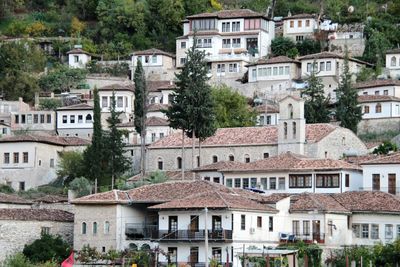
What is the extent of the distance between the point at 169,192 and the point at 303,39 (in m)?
53.3

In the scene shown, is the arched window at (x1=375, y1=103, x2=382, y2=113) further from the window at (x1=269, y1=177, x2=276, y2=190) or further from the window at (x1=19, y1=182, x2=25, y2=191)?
the window at (x1=19, y1=182, x2=25, y2=191)

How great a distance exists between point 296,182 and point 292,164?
1107 mm

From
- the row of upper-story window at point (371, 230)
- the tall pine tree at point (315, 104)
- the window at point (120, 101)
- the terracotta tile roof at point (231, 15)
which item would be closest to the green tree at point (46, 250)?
the row of upper-story window at point (371, 230)

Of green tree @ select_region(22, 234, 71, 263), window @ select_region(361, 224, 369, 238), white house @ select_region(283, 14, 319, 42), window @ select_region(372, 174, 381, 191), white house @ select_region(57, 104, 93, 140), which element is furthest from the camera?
white house @ select_region(283, 14, 319, 42)

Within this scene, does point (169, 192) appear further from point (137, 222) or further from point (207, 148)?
Answer: point (207, 148)

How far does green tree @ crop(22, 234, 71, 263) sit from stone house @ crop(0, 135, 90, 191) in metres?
25.6

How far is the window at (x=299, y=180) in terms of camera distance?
77.0 metres

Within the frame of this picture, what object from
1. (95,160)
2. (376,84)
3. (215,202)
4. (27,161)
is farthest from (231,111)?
(215,202)

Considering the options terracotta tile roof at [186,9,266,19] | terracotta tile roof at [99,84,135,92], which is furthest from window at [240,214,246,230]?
terracotta tile roof at [186,9,266,19]

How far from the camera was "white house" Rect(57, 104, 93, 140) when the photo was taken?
109812 mm

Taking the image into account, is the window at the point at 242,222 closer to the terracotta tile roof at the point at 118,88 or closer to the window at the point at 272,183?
the window at the point at 272,183

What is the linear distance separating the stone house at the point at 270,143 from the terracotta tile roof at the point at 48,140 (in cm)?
960

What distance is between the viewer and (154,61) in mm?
123312

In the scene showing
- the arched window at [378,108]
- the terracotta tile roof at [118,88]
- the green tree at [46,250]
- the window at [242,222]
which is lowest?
the green tree at [46,250]
